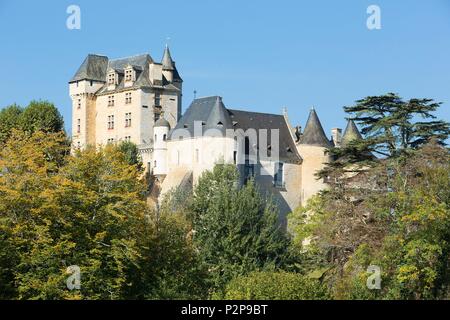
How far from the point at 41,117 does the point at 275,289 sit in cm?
4208

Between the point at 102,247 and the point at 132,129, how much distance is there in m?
42.9

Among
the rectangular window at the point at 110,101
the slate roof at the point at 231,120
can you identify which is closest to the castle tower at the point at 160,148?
the slate roof at the point at 231,120

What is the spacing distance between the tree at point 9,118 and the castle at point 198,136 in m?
8.42

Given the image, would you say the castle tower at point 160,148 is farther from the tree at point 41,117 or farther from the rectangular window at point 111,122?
the rectangular window at point 111,122

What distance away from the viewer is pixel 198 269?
179ft

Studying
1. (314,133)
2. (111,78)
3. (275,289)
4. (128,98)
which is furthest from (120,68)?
(275,289)

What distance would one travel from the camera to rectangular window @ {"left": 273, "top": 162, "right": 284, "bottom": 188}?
77.9 metres

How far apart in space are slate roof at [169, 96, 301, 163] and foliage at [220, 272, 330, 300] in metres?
28.1

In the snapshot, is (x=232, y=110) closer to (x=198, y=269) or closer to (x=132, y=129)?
(x=132, y=129)

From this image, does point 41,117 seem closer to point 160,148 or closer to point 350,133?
point 160,148

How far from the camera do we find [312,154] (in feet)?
260

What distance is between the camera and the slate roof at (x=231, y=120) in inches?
2977

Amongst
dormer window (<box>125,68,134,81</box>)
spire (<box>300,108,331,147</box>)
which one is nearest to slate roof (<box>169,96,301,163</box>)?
spire (<box>300,108,331,147</box>)
